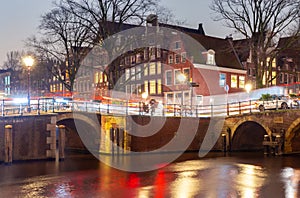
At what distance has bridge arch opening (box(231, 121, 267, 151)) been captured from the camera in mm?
33438

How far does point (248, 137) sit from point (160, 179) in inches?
692

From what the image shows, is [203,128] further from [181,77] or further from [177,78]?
[177,78]

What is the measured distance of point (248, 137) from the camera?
115 feet

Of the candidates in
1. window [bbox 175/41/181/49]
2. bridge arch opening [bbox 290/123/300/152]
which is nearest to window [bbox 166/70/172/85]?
window [bbox 175/41/181/49]

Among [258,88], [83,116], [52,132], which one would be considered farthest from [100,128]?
[258,88]

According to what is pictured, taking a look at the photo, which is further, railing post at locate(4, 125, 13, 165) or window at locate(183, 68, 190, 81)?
window at locate(183, 68, 190, 81)

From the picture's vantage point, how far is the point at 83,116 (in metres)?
29.3

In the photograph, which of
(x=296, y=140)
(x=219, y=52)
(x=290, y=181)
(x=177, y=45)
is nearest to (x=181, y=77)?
(x=177, y=45)

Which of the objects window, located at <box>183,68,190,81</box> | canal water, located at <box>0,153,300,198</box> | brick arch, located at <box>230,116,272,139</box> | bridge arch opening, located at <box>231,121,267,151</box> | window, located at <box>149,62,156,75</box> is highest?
window, located at <box>149,62,156,75</box>

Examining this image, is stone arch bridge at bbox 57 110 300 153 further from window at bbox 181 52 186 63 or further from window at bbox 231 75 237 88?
window at bbox 231 75 237 88

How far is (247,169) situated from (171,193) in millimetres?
7893

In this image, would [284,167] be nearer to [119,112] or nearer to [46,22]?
[119,112]

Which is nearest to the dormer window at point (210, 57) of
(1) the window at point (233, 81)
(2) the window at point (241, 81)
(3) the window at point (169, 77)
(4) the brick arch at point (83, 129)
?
(1) the window at point (233, 81)

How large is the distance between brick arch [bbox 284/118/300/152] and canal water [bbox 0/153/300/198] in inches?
135
